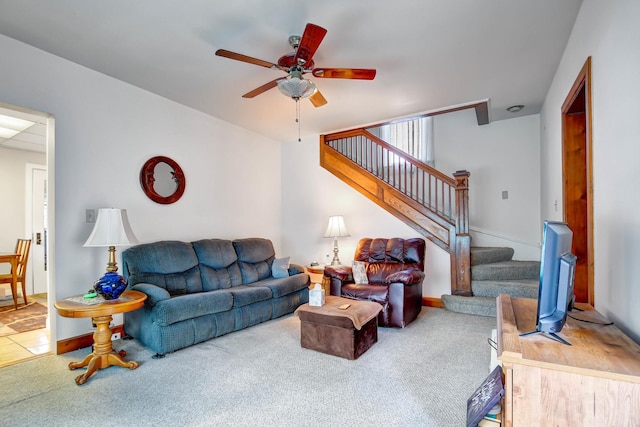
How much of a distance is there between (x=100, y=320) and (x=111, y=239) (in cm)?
66

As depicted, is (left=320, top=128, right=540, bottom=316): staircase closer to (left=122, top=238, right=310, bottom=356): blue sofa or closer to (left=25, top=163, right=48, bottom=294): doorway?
(left=122, top=238, right=310, bottom=356): blue sofa

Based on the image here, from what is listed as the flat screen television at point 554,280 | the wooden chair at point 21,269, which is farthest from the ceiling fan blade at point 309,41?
the wooden chair at point 21,269

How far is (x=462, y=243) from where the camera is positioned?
4.12m

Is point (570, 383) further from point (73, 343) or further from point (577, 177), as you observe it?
point (73, 343)

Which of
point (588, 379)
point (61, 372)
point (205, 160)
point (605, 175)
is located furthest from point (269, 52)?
point (61, 372)

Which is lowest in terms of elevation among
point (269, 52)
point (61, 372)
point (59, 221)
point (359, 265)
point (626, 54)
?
point (61, 372)

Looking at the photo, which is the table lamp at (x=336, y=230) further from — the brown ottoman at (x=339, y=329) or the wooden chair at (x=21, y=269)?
the wooden chair at (x=21, y=269)

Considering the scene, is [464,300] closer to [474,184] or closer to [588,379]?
[474,184]

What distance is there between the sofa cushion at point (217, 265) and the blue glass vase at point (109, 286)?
1.13 metres

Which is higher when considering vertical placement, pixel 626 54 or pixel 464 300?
pixel 626 54

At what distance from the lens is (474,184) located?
5.23 metres

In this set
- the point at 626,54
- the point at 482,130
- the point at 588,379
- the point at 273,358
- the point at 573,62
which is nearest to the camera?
the point at 588,379

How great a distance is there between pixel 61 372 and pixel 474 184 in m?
5.60

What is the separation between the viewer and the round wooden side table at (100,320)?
2.37m
